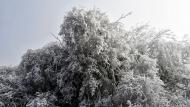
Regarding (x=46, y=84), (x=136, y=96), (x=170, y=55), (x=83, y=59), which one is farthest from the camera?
(x=170, y=55)

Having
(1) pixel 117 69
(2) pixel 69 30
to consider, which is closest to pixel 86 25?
(2) pixel 69 30

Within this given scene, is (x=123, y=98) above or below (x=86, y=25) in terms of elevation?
below

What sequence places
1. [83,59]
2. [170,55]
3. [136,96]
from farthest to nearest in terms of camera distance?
[170,55], [83,59], [136,96]

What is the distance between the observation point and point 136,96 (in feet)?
30.5

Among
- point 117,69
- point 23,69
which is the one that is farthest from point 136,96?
point 23,69

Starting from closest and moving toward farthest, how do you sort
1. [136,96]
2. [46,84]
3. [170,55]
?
[136,96] → [46,84] → [170,55]

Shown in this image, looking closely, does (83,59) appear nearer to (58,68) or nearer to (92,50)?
(92,50)

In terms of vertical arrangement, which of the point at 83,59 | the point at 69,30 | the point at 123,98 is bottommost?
the point at 123,98

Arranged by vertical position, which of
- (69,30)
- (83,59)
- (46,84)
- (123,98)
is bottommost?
(123,98)

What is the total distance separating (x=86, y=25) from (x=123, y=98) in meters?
3.16

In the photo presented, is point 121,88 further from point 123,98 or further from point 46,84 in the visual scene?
point 46,84

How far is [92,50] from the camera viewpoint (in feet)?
35.1

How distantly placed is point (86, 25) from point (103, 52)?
3.99 ft

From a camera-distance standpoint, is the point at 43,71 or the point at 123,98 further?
the point at 43,71
